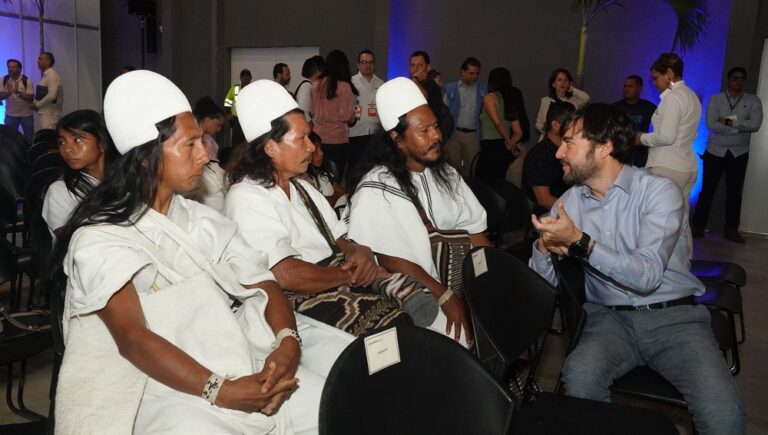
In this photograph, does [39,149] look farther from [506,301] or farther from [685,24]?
[685,24]

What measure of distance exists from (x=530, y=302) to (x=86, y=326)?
148 cm

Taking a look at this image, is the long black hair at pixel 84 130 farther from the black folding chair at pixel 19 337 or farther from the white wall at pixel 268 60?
the white wall at pixel 268 60

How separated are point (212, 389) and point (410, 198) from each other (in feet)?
4.85

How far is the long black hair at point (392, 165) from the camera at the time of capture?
3.02m

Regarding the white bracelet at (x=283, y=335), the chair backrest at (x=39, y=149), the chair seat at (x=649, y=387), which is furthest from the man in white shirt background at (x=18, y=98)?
the chair seat at (x=649, y=387)

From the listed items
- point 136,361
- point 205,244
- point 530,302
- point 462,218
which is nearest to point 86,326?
point 136,361

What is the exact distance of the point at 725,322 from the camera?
289 centimetres

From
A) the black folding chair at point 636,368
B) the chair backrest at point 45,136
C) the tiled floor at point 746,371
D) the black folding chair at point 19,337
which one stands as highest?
the chair backrest at point 45,136

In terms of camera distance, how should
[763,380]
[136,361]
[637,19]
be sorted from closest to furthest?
[136,361]
[763,380]
[637,19]

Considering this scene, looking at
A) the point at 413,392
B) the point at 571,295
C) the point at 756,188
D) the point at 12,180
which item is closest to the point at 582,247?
the point at 571,295

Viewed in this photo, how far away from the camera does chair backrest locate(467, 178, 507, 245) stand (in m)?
4.07

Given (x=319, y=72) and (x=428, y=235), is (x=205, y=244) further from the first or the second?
(x=319, y=72)

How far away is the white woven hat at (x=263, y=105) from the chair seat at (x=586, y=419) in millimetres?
1558

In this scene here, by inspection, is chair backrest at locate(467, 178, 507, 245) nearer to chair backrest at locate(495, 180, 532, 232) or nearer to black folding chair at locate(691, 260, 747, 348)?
chair backrest at locate(495, 180, 532, 232)
